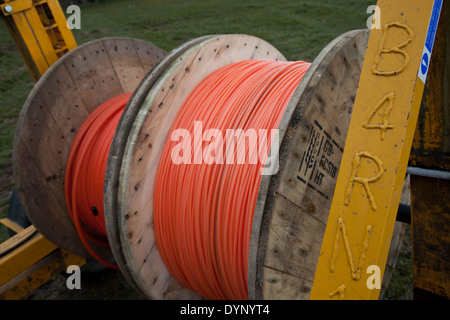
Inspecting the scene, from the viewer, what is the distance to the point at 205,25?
43.5 feet

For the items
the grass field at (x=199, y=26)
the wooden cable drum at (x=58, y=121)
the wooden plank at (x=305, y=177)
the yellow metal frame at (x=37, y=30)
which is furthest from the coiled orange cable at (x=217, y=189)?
the grass field at (x=199, y=26)

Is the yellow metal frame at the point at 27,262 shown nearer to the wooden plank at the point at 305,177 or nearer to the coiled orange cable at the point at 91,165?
the coiled orange cable at the point at 91,165

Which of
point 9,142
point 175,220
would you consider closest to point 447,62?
point 175,220

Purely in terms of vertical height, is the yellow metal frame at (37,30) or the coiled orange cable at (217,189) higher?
the yellow metal frame at (37,30)

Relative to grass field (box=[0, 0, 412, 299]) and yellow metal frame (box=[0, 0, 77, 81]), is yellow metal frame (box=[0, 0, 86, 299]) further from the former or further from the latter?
grass field (box=[0, 0, 412, 299])

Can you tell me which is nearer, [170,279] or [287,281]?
[287,281]

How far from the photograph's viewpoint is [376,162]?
50.1 inches

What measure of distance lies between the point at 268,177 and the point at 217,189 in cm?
63

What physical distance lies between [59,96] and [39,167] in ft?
1.98

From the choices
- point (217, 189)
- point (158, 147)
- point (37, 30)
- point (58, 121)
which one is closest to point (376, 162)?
point (217, 189)

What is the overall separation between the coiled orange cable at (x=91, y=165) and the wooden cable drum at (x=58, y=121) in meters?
0.09

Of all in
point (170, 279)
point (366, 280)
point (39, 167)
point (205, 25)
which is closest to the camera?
point (366, 280)

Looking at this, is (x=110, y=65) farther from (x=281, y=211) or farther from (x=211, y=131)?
(x=281, y=211)

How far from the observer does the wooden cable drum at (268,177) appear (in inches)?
68.2
